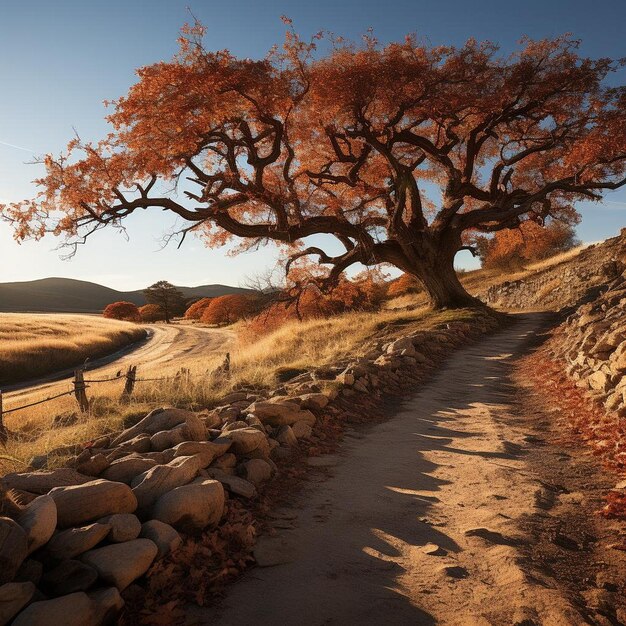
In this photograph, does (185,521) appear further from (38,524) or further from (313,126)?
(313,126)

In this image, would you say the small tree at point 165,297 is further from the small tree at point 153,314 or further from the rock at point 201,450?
the rock at point 201,450

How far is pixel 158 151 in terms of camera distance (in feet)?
46.9

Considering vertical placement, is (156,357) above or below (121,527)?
below

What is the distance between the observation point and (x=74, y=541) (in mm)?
3145

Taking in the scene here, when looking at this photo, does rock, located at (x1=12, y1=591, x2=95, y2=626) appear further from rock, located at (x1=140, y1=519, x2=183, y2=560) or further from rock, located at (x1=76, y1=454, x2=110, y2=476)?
rock, located at (x1=76, y1=454, x2=110, y2=476)

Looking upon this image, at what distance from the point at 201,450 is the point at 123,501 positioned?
48.6 inches

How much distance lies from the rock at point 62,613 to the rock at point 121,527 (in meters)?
0.59

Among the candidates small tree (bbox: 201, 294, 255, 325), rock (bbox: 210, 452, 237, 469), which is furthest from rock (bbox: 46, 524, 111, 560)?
small tree (bbox: 201, 294, 255, 325)

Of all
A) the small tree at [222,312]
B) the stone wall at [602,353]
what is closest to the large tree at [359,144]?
the stone wall at [602,353]

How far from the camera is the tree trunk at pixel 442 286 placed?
64.4 feet

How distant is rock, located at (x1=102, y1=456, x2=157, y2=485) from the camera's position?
433cm

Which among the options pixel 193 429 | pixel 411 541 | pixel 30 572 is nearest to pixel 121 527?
pixel 30 572

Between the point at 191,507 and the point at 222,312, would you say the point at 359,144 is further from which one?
the point at 222,312

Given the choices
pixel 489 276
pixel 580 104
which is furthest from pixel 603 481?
pixel 489 276
